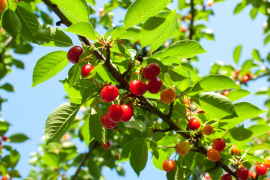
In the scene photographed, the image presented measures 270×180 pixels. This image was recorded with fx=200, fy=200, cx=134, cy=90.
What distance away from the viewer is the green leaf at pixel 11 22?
5.28 feet

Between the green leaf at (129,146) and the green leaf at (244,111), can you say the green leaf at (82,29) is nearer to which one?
the green leaf at (129,146)

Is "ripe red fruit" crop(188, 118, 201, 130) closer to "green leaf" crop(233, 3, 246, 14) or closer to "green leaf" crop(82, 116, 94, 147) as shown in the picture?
"green leaf" crop(82, 116, 94, 147)

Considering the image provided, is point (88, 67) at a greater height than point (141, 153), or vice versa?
point (88, 67)

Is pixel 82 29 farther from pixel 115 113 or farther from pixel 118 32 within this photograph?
pixel 115 113

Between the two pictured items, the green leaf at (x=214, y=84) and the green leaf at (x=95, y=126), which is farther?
the green leaf at (x=95, y=126)

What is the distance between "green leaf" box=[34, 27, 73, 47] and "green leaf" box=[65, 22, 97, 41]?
195 millimetres

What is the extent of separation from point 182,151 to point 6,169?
286 cm

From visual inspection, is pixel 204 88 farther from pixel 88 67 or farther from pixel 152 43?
pixel 88 67

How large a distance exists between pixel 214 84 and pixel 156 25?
56cm

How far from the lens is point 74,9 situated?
1.24 m

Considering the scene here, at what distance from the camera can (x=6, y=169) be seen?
3.05 meters

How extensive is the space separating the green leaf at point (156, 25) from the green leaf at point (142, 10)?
1.9 inches

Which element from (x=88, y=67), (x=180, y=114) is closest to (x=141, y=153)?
(x=180, y=114)

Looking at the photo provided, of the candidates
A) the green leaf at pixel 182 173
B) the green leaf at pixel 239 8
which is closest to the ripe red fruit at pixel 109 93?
the green leaf at pixel 182 173
